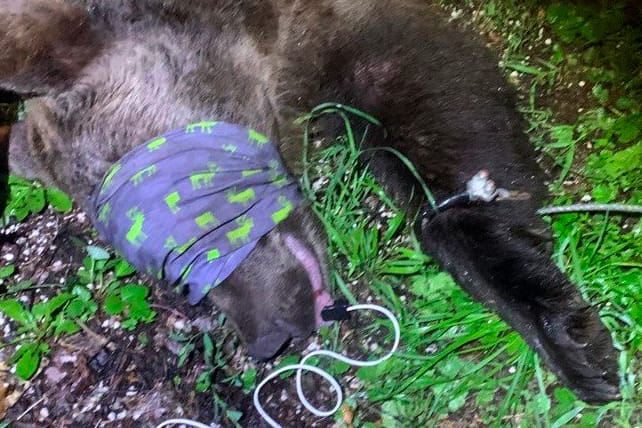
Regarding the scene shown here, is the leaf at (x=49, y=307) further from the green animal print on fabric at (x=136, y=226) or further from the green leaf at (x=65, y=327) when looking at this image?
the green animal print on fabric at (x=136, y=226)

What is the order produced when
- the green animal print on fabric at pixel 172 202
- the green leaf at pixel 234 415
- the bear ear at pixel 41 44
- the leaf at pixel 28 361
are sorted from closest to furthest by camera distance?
the green animal print on fabric at pixel 172 202, the bear ear at pixel 41 44, the green leaf at pixel 234 415, the leaf at pixel 28 361

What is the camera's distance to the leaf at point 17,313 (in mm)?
2242

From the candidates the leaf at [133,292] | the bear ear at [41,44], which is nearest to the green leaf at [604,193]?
the leaf at [133,292]

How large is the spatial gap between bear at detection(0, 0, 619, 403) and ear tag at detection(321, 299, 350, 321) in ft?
0.15

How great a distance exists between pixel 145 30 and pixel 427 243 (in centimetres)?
95

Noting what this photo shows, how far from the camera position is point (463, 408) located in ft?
6.39

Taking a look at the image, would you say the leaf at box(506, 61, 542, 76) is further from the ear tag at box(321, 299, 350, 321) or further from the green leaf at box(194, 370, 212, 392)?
the green leaf at box(194, 370, 212, 392)

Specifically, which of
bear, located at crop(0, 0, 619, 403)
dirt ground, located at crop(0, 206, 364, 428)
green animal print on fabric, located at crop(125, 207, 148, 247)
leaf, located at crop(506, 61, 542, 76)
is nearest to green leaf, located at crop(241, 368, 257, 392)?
dirt ground, located at crop(0, 206, 364, 428)

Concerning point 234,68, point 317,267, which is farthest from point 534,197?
point 234,68

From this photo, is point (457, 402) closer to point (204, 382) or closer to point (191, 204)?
point (204, 382)

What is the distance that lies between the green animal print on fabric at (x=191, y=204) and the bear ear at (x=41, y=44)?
1.04 feet

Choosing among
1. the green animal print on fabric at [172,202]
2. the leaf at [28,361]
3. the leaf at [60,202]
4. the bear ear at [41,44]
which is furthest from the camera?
the leaf at [60,202]

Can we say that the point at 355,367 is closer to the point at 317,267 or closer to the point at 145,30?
the point at 317,267

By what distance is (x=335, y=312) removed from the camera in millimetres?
2012
